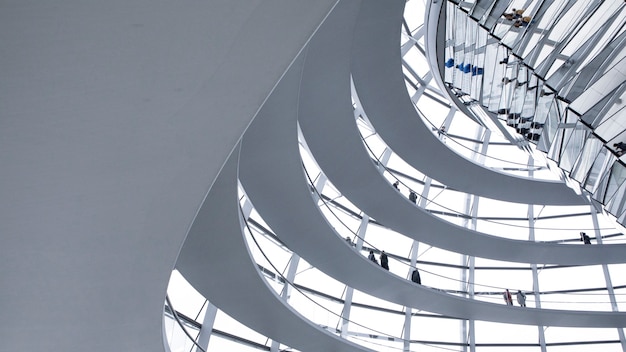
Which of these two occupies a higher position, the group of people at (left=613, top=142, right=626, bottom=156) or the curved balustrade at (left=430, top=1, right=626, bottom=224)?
the curved balustrade at (left=430, top=1, right=626, bottom=224)

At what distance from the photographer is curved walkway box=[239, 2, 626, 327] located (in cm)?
1437

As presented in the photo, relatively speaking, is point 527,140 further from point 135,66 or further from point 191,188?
point 135,66

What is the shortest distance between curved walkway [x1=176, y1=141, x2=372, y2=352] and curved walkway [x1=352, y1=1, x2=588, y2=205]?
6.20m

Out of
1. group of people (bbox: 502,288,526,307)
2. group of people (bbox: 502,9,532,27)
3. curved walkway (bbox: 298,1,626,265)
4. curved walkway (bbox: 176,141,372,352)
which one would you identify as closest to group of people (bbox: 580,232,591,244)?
curved walkway (bbox: 298,1,626,265)

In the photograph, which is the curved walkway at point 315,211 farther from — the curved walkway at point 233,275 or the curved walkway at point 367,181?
the curved walkway at point 233,275

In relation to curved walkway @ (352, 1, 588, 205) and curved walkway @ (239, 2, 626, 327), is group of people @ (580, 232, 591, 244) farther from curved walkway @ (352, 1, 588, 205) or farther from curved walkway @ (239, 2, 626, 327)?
curved walkway @ (239, 2, 626, 327)

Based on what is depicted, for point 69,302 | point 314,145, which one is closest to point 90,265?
point 69,302

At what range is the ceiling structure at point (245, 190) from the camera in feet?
19.7

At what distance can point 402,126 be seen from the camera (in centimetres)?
2211

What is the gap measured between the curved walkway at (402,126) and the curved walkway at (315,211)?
1.77m

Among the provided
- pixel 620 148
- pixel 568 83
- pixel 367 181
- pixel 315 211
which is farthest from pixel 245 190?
pixel 620 148

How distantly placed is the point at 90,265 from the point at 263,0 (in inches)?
164

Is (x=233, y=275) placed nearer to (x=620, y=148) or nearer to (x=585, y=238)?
(x=620, y=148)

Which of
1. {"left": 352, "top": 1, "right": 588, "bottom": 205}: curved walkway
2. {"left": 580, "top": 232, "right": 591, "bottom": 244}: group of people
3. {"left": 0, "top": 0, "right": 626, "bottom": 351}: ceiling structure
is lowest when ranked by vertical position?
{"left": 0, "top": 0, "right": 626, "bottom": 351}: ceiling structure
